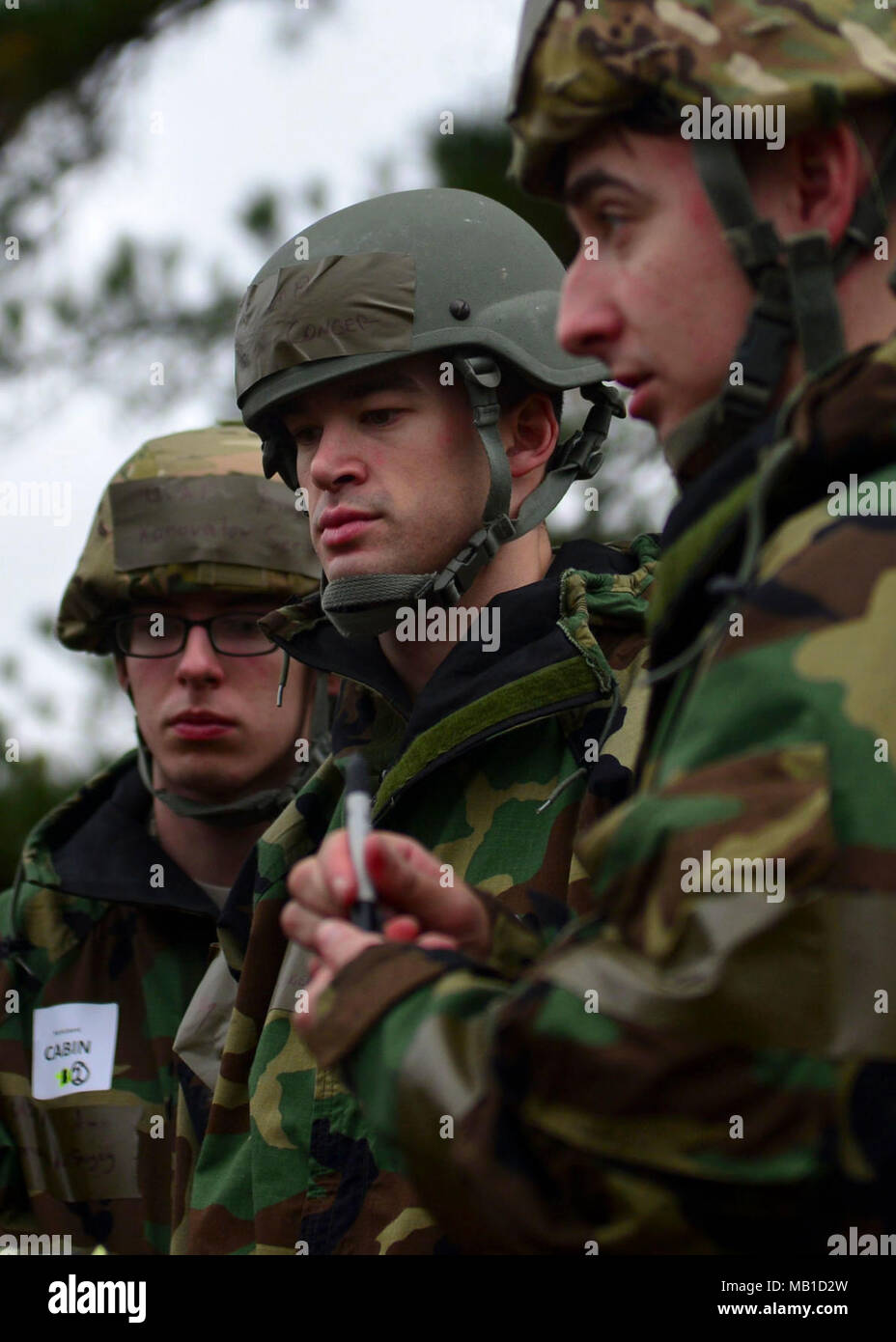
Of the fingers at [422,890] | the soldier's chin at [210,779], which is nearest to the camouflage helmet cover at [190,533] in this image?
the soldier's chin at [210,779]

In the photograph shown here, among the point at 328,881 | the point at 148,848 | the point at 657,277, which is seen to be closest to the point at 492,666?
the point at 657,277

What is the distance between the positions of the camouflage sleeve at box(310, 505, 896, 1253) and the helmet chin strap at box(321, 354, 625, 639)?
1.90m

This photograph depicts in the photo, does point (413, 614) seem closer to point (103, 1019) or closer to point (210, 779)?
point (210, 779)

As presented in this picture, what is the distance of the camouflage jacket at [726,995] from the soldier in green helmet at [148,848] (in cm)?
325

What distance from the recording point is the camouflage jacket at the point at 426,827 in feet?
10.8

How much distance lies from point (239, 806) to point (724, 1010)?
3.63 metres

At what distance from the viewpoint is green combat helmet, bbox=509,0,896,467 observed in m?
2.20

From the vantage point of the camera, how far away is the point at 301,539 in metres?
5.46

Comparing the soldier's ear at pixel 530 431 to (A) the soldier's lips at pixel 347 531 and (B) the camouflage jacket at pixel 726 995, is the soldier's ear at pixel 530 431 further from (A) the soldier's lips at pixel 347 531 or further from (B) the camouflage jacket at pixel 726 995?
(B) the camouflage jacket at pixel 726 995

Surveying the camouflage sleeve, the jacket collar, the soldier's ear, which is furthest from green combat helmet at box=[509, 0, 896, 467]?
the soldier's ear

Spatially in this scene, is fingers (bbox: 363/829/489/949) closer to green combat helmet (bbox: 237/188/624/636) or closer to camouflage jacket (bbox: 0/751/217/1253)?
green combat helmet (bbox: 237/188/624/636)
